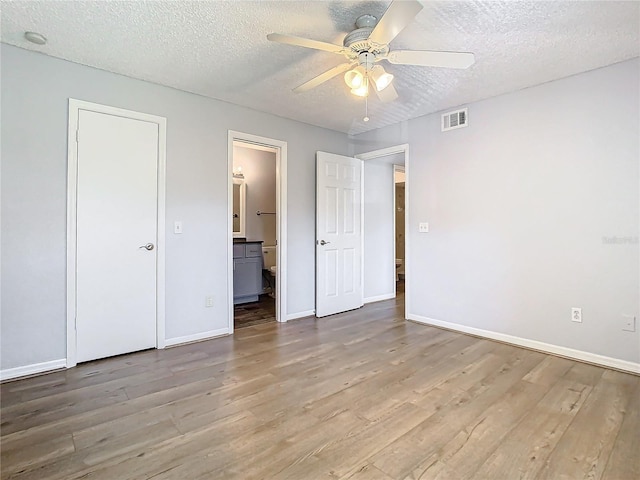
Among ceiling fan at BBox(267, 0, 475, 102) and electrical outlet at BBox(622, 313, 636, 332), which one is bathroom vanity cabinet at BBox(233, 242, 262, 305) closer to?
ceiling fan at BBox(267, 0, 475, 102)

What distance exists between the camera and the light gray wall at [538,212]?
264cm

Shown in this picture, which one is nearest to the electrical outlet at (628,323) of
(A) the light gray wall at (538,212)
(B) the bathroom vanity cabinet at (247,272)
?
(A) the light gray wall at (538,212)

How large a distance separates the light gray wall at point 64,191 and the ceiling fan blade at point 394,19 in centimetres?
209

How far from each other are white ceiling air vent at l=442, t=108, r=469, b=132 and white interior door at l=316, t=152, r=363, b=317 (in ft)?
4.21

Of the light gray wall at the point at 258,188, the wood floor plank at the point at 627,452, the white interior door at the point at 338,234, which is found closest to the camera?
the wood floor plank at the point at 627,452

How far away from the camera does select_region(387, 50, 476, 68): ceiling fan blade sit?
6.33 ft

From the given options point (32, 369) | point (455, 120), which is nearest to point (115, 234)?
point (32, 369)

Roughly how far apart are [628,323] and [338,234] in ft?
9.53

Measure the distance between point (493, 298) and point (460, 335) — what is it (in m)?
0.51

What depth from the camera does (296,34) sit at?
227 cm

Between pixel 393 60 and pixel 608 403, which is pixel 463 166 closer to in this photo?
pixel 393 60

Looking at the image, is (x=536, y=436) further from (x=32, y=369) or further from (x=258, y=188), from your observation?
(x=258, y=188)

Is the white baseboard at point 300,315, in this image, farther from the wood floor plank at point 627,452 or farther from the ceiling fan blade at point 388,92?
the wood floor plank at point 627,452

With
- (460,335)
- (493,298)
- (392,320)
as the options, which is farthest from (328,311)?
(493,298)
